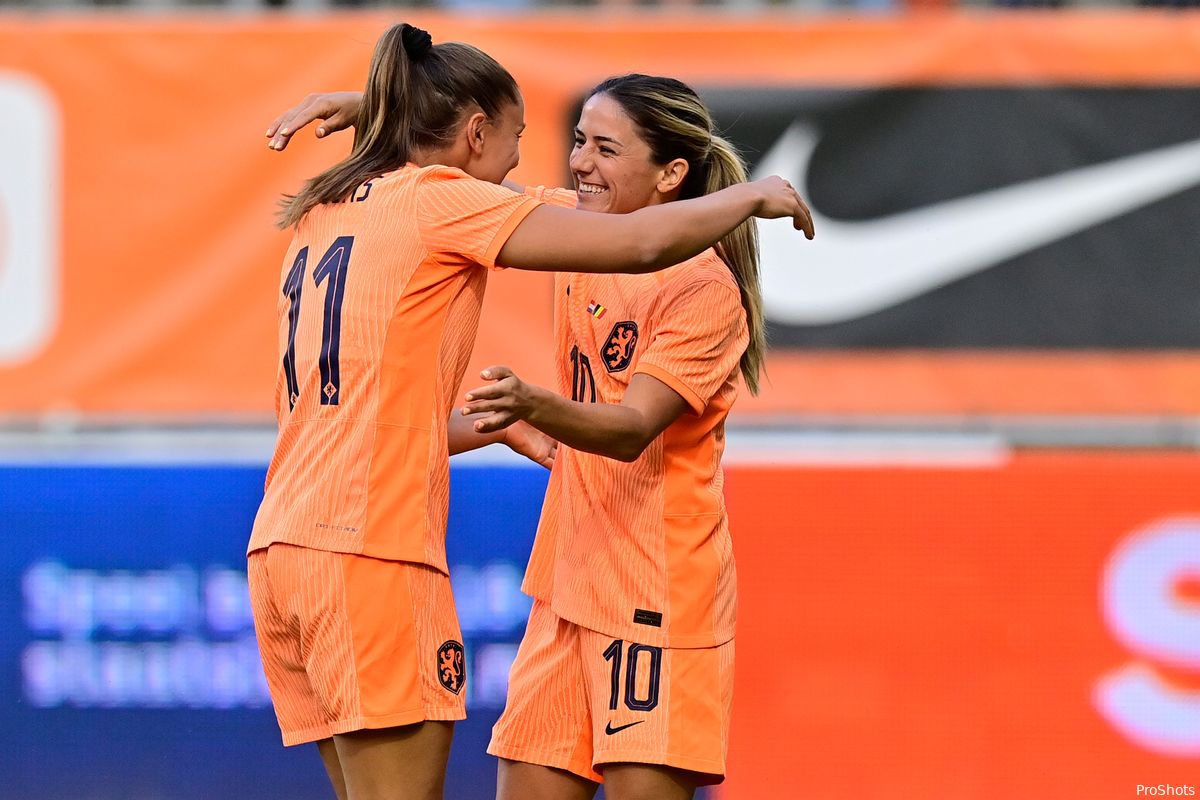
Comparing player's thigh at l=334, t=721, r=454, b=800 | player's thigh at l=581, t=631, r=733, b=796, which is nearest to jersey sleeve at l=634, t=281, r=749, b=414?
player's thigh at l=581, t=631, r=733, b=796

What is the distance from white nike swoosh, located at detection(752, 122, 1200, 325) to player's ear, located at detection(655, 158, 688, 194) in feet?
5.92

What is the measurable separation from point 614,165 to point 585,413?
61 cm

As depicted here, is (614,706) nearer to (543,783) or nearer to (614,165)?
(543,783)

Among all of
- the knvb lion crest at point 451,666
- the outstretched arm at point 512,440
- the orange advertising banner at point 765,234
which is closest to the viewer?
the knvb lion crest at point 451,666

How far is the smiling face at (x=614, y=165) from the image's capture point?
288 centimetres

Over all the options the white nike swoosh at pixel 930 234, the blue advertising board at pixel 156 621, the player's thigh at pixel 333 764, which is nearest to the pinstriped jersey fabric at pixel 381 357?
the player's thigh at pixel 333 764

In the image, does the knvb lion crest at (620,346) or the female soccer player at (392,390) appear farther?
the knvb lion crest at (620,346)

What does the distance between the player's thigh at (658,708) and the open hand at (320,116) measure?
114 centimetres

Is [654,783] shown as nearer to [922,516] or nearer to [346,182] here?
[346,182]

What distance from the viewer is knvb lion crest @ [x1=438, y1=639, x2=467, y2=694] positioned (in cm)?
254

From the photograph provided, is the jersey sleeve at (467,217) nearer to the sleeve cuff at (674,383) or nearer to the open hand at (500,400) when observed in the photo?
the open hand at (500,400)

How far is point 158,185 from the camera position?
15.8 ft

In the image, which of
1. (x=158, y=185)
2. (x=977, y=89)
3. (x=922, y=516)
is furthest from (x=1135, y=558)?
(x=158, y=185)

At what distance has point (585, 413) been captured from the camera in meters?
2.51
